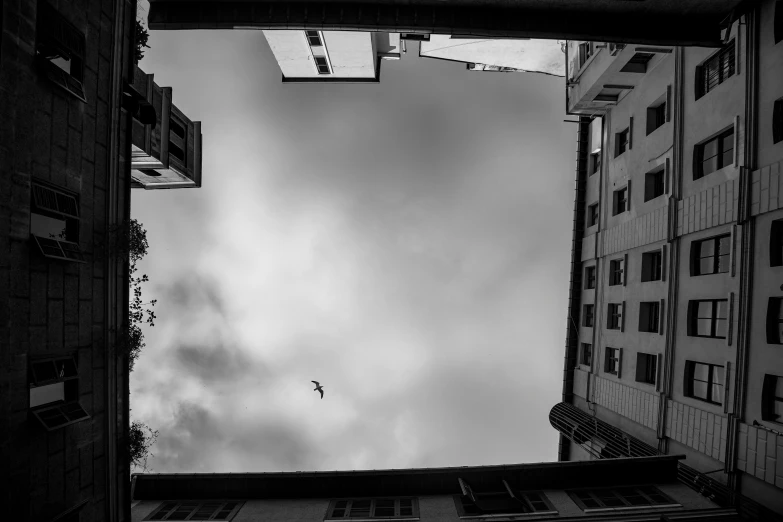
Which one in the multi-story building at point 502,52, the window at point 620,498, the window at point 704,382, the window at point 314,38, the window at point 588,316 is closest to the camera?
the window at point 620,498

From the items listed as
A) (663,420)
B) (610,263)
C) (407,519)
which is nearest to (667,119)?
(610,263)

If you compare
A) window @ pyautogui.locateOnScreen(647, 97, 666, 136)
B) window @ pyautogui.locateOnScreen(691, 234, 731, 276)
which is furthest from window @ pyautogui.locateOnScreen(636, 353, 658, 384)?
window @ pyautogui.locateOnScreen(647, 97, 666, 136)

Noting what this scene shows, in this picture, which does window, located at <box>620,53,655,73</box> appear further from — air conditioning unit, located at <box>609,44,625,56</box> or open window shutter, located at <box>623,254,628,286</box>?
open window shutter, located at <box>623,254,628,286</box>

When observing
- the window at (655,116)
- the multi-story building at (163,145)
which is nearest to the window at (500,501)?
the window at (655,116)

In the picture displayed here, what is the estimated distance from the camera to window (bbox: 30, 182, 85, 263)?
1093 centimetres

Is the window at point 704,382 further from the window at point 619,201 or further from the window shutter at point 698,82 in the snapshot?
the window shutter at point 698,82

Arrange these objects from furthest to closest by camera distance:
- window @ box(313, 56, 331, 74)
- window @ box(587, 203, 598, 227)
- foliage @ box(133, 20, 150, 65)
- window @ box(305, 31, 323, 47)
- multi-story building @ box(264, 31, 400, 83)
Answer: window @ box(313, 56, 331, 74) < window @ box(587, 203, 598, 227) < multi-story building @ box(264, 31, 400, 83) < window @ box(305, 31, 323, 47) < foliage @ box(133, 20, 150, 65)

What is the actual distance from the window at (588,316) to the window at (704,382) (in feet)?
30.5

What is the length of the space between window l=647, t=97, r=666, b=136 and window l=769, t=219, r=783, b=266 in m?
10.4

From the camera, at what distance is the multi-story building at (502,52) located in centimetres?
3366

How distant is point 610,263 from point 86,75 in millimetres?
28870

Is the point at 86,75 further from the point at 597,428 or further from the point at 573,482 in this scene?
the point at 597,428

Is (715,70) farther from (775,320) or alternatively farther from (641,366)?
(641,366)

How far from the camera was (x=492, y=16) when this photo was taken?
1936 cm
